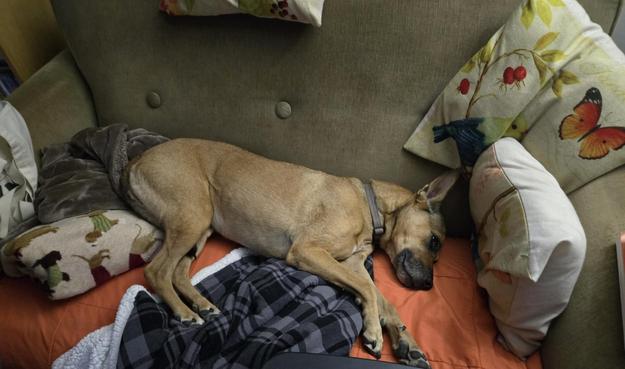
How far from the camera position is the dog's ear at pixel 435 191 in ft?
5.89

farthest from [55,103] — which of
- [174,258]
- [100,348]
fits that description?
[100,348]

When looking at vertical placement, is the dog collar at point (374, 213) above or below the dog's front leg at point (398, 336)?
above

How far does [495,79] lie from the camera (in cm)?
160

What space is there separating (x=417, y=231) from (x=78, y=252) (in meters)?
1.45

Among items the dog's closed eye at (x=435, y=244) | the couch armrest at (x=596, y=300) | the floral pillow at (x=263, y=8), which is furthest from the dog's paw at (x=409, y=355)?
the floral pillow at (x=263, y=8)

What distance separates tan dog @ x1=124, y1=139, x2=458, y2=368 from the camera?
1807mm

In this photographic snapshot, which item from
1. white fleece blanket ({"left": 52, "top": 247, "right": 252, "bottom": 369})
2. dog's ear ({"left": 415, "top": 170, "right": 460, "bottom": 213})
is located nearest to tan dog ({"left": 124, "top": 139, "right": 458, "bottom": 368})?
dog's ear ({"left": 415, "top": 170, "right": 460, "bottom": 213})

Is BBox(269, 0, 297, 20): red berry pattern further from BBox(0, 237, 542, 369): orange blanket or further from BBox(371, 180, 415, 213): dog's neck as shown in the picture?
BBox(0, 237, 542, 369): orange blanket

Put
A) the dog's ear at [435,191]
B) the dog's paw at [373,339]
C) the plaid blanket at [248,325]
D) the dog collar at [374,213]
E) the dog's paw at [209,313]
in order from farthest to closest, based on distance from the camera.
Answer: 1. the dog collar at [374,213]
2. the dog's ear at [435,191]
3. the dog's paw at [209,313]
4. the dog's paw at [373,339]
5. the plaid blanket at [248,325]

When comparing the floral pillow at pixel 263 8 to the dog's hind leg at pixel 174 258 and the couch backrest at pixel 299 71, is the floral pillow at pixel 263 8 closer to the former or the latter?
the couch backrest at pixel 299 71

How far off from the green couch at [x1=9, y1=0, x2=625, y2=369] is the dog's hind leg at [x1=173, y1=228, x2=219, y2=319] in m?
0.63

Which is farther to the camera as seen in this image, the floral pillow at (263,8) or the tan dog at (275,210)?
the tan dog at (275,210)

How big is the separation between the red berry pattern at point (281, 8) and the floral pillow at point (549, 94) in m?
0.76

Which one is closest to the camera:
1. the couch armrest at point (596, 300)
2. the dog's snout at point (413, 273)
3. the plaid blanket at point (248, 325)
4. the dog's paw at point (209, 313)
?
the couch armrest at point (596, 300)
